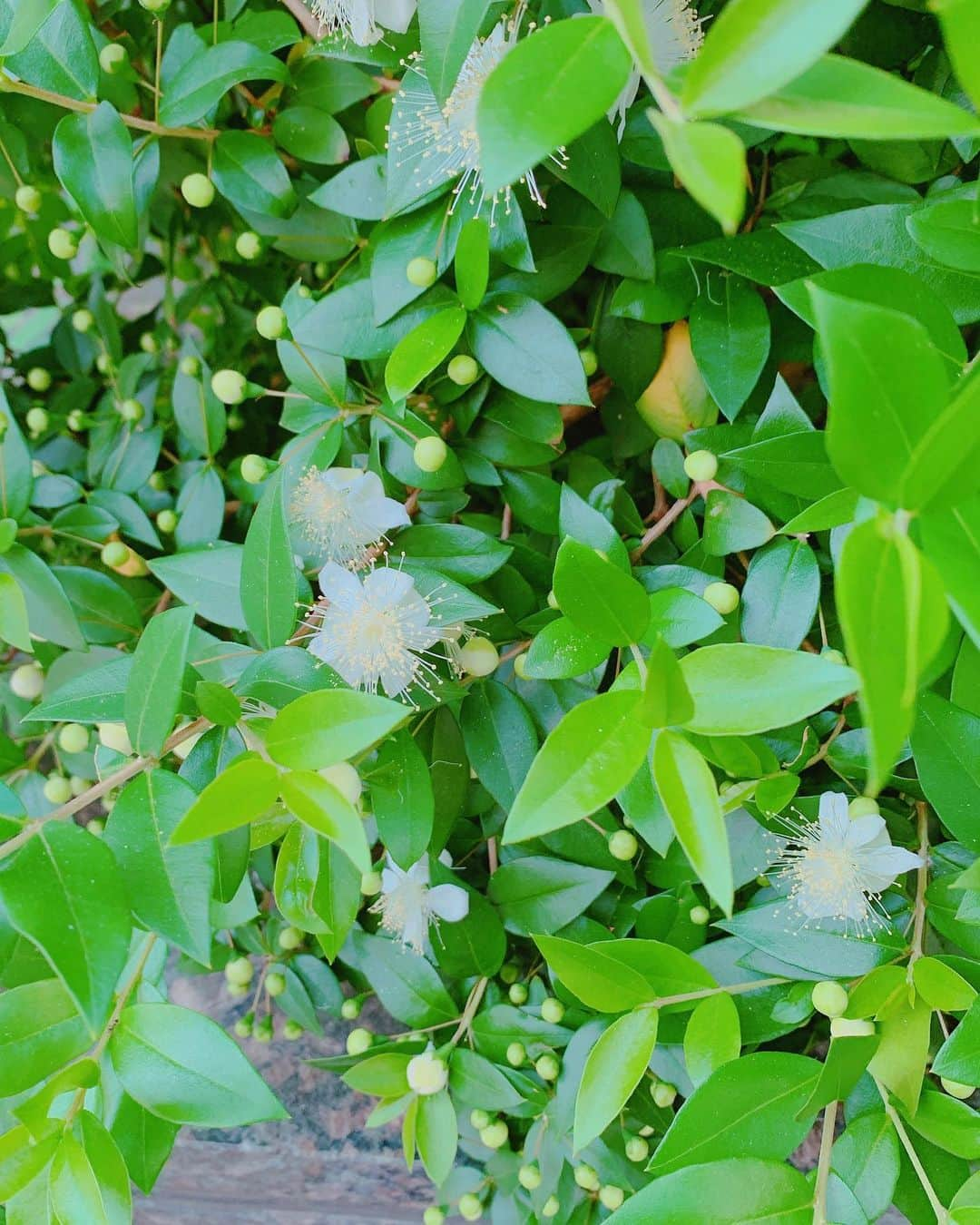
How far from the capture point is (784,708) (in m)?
0.52

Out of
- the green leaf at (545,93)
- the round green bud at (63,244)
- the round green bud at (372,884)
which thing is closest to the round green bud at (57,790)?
the round green bud at (372,884)

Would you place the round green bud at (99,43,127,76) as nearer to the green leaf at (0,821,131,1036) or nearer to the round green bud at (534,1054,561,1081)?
the green leaf at (0,821,131,1036)

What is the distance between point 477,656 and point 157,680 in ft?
0.82

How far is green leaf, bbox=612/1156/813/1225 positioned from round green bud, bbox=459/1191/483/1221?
16.8 inches

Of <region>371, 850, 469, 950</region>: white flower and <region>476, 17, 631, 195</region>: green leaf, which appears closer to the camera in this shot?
<region>476, 17, 631, 195</region>: green leaf

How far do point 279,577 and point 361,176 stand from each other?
34cm

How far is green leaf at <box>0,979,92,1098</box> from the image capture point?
2.24 ft

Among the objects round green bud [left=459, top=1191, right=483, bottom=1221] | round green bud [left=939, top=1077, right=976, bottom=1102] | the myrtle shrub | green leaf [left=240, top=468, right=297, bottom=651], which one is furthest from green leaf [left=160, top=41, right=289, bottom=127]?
round green bud [left=459, top=1191, right=483, bottom=1221]

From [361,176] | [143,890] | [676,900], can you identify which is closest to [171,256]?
[361,176]

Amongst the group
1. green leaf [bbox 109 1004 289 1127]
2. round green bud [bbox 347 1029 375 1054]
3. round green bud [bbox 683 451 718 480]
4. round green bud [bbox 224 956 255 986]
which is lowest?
round green bud [bbox 347 1029 375 1054]

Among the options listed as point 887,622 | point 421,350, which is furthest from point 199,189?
point 887,622

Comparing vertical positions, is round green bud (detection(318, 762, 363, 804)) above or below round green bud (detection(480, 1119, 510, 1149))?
above

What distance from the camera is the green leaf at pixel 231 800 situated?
0.56 meters

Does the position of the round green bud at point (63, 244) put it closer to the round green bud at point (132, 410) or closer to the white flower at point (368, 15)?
the round green bud at point (132, 410)
